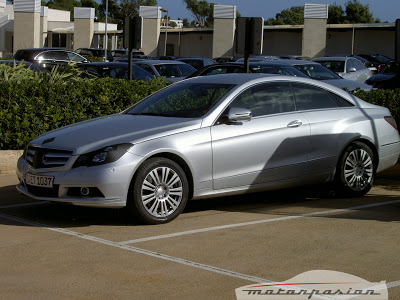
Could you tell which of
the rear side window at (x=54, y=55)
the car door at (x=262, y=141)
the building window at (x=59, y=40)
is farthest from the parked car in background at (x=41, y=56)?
the building window at (x=59, y=40)

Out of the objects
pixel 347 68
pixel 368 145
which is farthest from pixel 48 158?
pixel 347 68

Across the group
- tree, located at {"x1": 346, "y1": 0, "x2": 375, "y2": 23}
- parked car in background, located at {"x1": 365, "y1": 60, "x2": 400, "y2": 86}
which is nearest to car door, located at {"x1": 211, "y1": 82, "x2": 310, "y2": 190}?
parked car in background, located at {"x1": 365, "y1": 60, "x2": 400, "y2": 86}

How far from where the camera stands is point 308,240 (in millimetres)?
6930

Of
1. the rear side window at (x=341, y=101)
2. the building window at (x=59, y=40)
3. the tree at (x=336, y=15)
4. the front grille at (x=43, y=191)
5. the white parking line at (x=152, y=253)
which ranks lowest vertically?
the white parking line at (x=152, y=253)

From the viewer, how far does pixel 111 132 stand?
7.72m

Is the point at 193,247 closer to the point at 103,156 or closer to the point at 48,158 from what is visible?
the point at 103,156

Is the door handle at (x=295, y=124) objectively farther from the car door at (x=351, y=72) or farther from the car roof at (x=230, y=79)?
the car door at (x=351, y=72)

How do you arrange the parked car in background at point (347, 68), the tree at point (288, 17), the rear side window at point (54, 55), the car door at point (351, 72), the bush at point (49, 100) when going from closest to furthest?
the bush at point (49, 100) < the car door at point (351, 72) < the parked car in background at point (347, 68) < the rear side window at point (54, 55) < the tree at point (288, 17)

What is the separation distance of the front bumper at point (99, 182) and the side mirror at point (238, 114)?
4.01 ft

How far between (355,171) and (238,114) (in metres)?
2.05

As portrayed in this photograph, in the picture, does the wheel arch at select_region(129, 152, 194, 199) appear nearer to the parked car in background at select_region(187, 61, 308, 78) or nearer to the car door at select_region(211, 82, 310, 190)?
the car door at select_region(211, 82, 310, 190)

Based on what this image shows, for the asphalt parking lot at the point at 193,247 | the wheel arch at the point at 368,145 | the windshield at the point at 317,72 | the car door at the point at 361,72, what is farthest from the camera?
the car door at the point at 361,72

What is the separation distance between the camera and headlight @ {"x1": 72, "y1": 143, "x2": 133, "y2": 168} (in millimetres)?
7293

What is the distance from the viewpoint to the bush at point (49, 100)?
1150 centimetres
